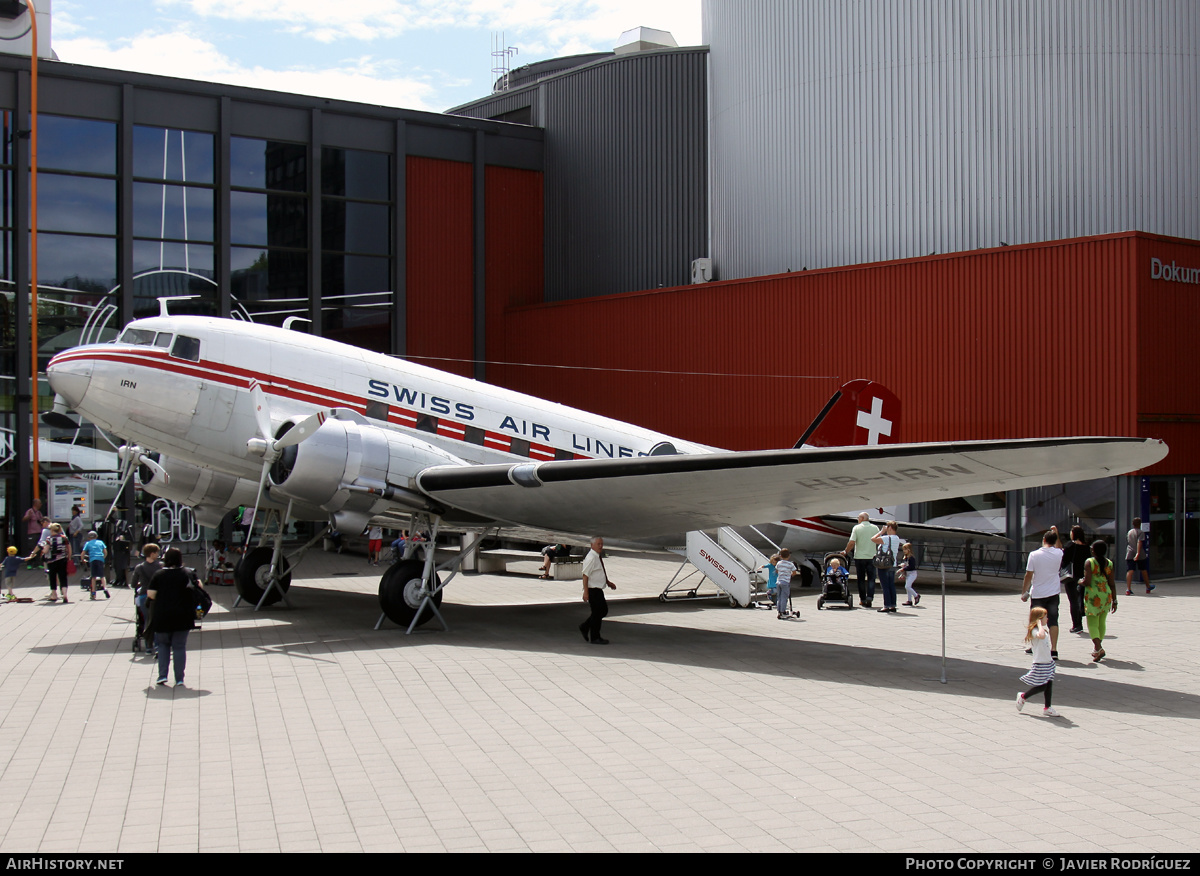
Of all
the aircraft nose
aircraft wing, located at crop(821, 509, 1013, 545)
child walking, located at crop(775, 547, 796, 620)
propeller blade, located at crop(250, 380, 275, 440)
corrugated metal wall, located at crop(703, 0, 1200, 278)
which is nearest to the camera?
the aircraft nose

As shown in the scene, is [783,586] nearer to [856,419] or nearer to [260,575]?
[856,419]

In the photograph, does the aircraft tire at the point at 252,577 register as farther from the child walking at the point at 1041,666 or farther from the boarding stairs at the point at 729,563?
the child walking at the point at 1041,666

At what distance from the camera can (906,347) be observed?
2248cm

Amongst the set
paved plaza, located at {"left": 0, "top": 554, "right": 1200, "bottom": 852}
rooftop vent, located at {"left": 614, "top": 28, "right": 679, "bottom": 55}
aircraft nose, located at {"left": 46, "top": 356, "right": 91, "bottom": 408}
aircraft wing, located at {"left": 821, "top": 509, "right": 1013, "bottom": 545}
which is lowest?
paved plaza, located at {"left": 0, "top": 554, "right": 1200, "bottom": 852}

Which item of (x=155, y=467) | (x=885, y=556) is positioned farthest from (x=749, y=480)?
(x=155, y=467)

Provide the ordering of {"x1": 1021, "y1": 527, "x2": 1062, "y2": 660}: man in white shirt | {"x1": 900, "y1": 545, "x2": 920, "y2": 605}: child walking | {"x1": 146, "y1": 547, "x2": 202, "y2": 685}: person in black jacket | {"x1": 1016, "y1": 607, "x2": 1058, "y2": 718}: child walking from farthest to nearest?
1. {"x1": 900, "y1": 545, "x2": 920, "y2": 605}: child walking
2. {"x1": 1021, "y1": 527, "x2": 1062, "y2": 660}: man in white shirt
3. {"x1": 146, "y1": 547, "x2": 202, "y2": 685}: person in black jacket
4. {"x1": 1016, "y1": 607, "x2": 1058, "y2": 718}: child walking

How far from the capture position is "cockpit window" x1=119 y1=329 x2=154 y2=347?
14.0 m

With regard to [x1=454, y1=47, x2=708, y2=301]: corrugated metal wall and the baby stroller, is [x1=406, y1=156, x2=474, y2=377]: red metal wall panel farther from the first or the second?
the baby stroller

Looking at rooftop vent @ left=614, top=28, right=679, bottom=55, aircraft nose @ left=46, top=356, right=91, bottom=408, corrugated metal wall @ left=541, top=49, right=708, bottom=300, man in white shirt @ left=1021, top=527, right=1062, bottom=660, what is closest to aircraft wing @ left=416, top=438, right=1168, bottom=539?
man in white shirt @ left=1021, top=527, right=1062, bottom=660

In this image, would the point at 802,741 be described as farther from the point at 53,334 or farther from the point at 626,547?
the point at 53,334

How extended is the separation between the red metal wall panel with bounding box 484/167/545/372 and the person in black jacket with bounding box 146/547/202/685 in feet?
72.3

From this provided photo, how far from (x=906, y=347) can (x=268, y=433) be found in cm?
1426

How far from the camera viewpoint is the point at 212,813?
5.99 m

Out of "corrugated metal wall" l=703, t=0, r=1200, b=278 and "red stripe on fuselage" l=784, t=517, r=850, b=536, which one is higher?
"corrugated metal wall" l=703, t=0, r=1200, b=278
